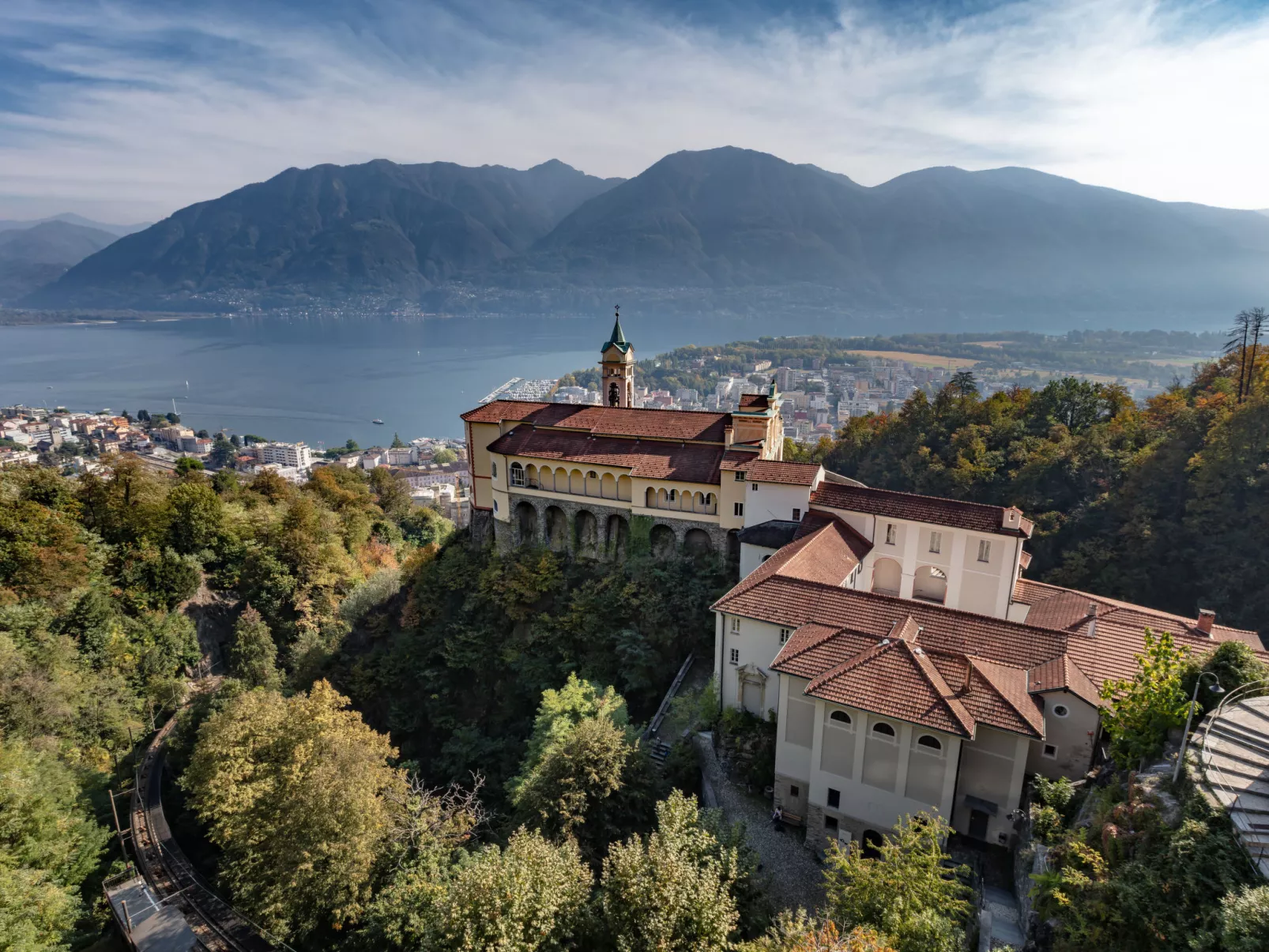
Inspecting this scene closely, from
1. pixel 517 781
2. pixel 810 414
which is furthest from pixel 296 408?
pixel 517 781

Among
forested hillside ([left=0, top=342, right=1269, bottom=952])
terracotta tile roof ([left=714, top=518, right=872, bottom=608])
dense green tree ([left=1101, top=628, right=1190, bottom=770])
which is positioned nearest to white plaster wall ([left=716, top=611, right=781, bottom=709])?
forested hillside ([left=0, top=342, right=1269, bottom=952])

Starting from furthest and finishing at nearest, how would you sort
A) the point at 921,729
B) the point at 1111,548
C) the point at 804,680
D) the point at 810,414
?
the point at 810,414 < the point at 1111,548 < the point at 804,680 < the point at 921,729

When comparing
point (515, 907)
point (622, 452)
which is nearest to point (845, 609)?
point (515, 907)

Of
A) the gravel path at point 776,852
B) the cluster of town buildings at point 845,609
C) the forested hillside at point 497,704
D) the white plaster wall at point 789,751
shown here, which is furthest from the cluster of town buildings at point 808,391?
the white plaster wall at point 789,751

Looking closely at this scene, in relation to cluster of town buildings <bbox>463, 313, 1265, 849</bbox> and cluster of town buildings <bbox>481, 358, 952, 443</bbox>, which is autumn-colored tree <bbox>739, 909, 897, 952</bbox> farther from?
cluster of town buildings <bbox>481, 358, 952, 443</bbox>

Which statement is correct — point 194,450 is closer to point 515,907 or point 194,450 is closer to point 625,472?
point 625,472

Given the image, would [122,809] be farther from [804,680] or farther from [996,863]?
[996,863]
